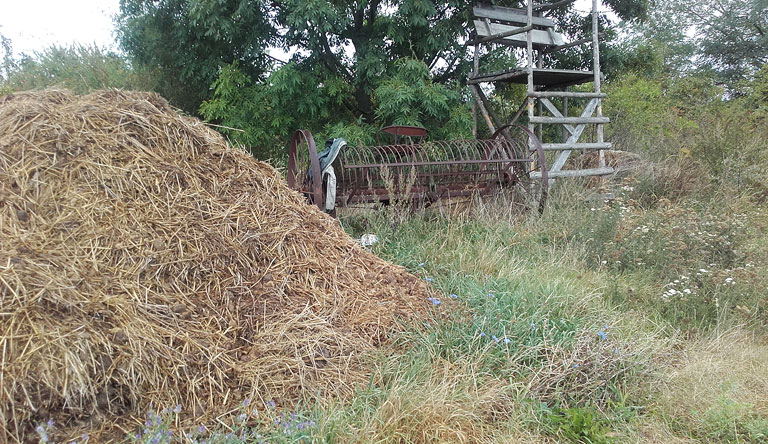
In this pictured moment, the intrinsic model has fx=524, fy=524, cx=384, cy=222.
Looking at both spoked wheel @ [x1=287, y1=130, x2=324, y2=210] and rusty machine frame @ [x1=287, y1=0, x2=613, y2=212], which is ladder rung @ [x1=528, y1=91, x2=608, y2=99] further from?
spoked wheel @ [x1=287, y1=130, x2=324, y2=210]

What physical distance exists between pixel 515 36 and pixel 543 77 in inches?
36.2

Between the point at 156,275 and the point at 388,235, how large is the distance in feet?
8.64

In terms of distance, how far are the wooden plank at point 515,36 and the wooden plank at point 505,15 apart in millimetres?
125

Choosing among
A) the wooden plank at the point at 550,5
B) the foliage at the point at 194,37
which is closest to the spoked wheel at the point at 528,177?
the wooden plank at the point at 550,5

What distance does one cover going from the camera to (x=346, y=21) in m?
7.65

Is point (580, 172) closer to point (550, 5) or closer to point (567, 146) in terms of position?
point (567, 146)

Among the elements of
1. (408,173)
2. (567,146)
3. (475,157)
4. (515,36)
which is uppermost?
(515,36)

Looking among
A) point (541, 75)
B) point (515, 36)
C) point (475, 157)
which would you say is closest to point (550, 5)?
point (515, 36)

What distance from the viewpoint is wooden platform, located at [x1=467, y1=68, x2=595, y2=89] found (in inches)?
335

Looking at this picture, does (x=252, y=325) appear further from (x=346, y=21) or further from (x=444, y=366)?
(x=346, y=21)

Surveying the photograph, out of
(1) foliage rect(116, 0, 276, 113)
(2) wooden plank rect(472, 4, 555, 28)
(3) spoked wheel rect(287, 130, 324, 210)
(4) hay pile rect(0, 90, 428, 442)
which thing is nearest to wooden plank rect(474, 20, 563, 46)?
(2) wooden plank rect(472, 4, 555, 28)

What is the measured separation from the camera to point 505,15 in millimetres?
9102

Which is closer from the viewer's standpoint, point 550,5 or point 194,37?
point 194,37

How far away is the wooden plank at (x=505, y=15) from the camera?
344 inches
